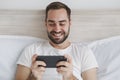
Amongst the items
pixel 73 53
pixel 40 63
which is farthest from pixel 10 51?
pixel 73 53

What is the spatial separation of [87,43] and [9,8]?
59 centimetres

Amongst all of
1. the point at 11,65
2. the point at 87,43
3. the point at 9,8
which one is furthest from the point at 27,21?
the point at 87,43

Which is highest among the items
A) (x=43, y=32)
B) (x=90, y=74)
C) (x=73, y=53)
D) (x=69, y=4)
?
(x=69, y=4)

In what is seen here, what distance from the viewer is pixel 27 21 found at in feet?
5.41

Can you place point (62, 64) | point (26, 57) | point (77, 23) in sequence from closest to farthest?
point (62, 64) < point (26, 57) < point (77, 23)

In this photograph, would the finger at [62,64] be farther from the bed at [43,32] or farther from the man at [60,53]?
the bed at [43,32]

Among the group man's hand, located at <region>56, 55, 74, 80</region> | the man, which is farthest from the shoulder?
man's hand, located at <region>56, 55, 74, 80</region>

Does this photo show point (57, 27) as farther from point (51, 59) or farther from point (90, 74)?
point (90, 74)

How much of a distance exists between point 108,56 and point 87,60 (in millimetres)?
160

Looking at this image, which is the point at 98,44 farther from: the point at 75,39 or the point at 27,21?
the point at 27,21

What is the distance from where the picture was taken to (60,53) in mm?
1453

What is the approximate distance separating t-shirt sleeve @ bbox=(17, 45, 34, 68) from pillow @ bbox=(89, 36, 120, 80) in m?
0.36

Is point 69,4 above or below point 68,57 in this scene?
above

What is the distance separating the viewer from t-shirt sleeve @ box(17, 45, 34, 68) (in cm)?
147
